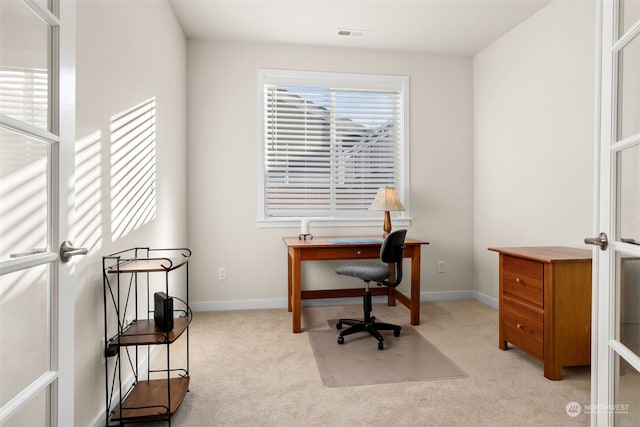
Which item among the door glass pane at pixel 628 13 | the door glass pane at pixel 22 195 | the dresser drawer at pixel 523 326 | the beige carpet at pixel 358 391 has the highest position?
the door glass pane at pixel 628 13

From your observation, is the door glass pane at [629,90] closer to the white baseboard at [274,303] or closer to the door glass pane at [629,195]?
the door glass pane at [629,195]

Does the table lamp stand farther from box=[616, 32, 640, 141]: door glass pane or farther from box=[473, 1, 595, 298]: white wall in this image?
box=[616, 32, 640, 141]: door glass pane

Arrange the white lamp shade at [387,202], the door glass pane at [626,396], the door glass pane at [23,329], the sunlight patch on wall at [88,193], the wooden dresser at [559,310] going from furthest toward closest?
1. the white lamp shade at [387,202]
2. the wooden dresser at [559,310]
3. the sunlight patch on wall at [88,193]
4. the door glass pane at [626,396]
5. the door glass pane at [23,329]

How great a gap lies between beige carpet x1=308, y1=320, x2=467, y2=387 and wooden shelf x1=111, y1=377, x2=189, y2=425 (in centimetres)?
83

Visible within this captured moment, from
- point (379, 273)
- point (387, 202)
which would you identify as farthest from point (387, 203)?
point (379, 273)

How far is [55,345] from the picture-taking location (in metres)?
1.04

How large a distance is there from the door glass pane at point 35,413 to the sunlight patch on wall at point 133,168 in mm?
996

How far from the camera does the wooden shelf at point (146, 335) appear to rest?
167cm

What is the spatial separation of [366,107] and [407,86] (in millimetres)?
510

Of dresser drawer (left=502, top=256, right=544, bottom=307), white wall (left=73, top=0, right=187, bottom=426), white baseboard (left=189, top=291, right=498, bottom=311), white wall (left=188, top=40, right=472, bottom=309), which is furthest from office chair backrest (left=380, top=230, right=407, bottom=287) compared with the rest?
white wall (left=73, top=0, right=187, bottom=426)

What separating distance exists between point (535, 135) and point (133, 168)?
3.23m

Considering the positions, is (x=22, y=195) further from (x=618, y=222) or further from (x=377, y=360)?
(x=377, y=360)
